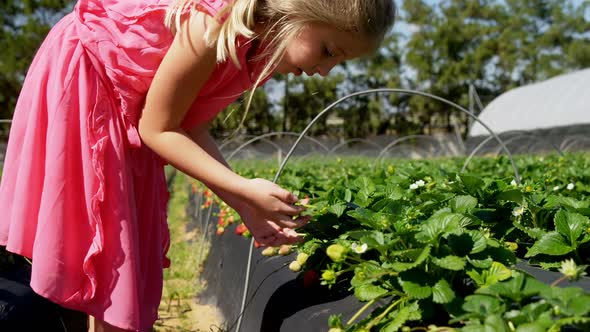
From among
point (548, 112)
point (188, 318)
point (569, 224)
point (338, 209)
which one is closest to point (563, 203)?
point (569, 224)

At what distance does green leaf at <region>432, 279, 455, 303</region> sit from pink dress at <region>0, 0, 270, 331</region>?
702 millimetres

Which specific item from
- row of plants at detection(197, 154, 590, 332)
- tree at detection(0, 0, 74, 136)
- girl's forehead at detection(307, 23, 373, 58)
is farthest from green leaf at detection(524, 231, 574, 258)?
tree at detection(0, 0, 74, 136)

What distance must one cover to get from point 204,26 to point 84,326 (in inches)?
59.4

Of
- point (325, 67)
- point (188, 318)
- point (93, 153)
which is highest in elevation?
point (325, 67)

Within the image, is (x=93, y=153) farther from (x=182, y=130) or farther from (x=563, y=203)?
(x=563, y=203)

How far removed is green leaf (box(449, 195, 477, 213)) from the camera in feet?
4.57

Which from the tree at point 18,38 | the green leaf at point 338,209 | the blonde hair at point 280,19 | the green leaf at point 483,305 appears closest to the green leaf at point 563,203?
the green leaf at point 338,209

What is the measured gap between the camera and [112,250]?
1.46 m

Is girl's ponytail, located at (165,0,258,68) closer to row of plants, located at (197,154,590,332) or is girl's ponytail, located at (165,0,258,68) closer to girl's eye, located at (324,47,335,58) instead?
girl's eye, located at (324,47,335,58)

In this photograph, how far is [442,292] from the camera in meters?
0.97

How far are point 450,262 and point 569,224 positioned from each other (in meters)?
0.43

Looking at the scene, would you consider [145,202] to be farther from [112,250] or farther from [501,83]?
[501,83]

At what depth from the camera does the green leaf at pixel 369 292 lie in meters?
1.10

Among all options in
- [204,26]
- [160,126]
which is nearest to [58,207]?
[160,126]
